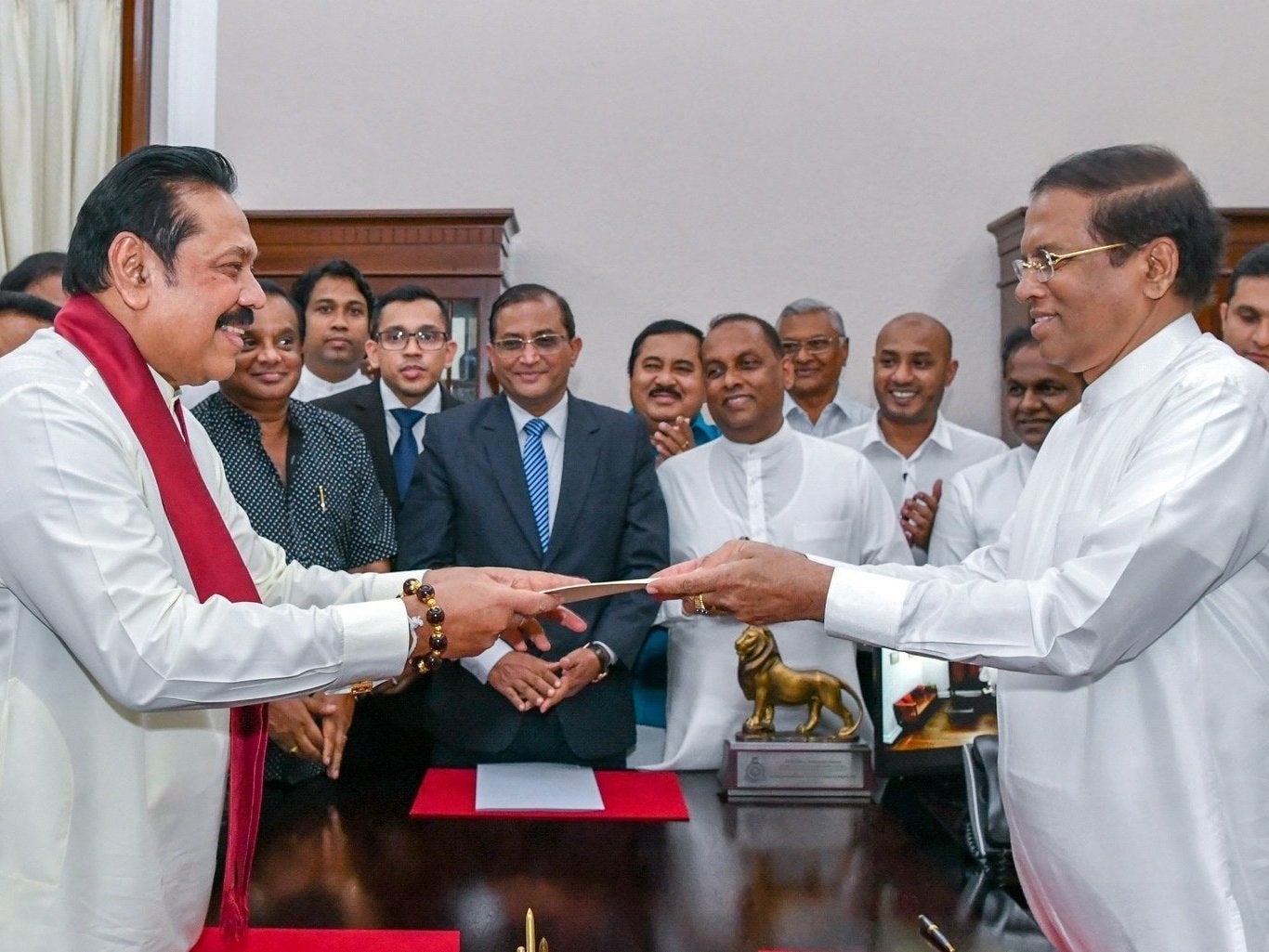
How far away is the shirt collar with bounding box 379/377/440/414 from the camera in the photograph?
410 centimetres

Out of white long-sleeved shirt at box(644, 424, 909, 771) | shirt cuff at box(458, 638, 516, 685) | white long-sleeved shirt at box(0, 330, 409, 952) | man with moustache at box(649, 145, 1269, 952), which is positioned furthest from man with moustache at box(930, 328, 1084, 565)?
white long-sleeved shirt at box(0, 330, 409, 952)

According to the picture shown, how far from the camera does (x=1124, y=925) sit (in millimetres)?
1721

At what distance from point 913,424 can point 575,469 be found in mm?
1637

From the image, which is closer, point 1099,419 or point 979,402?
point 1099,419

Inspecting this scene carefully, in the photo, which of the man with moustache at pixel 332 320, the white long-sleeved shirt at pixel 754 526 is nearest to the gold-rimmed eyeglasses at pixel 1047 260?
the white long-sleeved shirt at pixel 754 526

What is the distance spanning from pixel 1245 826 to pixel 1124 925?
0.21 m

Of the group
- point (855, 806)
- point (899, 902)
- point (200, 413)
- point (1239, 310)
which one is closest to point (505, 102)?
point (200, 413)

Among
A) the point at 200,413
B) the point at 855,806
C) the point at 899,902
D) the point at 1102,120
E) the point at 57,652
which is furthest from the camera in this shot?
the point at 1102,120

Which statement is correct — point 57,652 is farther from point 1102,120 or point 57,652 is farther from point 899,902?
point 1102,120

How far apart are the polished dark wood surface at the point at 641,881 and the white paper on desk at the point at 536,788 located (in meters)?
0.09

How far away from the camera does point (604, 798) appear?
2.57 m

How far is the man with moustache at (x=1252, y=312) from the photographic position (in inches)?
131

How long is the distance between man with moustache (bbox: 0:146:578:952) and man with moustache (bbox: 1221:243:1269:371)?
242 cm

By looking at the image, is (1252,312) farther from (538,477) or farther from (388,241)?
(388,241)
